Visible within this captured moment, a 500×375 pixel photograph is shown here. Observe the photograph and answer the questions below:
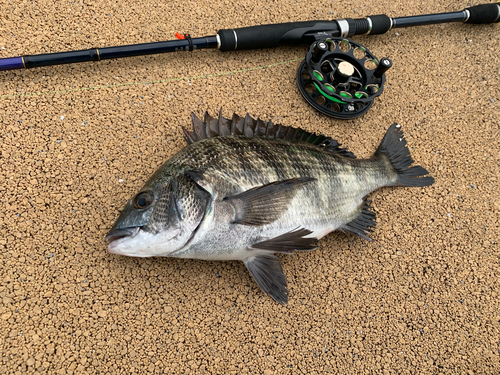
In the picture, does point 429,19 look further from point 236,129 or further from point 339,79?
point 236,129

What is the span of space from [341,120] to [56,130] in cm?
170

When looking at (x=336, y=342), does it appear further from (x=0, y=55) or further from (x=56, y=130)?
(x=0, y=55)

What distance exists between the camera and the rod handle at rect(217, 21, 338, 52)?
2189 mm

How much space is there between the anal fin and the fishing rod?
65cm

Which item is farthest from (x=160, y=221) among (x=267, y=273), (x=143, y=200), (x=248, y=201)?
(x=267, y=273)

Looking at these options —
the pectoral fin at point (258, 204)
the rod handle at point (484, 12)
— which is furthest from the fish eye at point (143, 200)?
the rod handle at point (484, 12)

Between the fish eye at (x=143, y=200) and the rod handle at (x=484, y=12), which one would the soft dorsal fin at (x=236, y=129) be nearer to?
the fish eye at (x=143, y=200)

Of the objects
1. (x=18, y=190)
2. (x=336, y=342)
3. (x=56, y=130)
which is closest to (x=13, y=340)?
(x=18, y=190)

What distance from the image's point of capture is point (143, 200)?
153cm

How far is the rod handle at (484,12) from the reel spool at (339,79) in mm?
1000

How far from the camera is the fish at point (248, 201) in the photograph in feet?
4.97

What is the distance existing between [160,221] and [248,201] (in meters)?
0.39

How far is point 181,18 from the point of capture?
2.33 metres

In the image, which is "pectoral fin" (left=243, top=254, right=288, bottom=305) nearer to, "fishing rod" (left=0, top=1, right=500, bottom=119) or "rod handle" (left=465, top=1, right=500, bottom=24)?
"fishing rod" (left=0, top=1, right=500, bottom=119)
